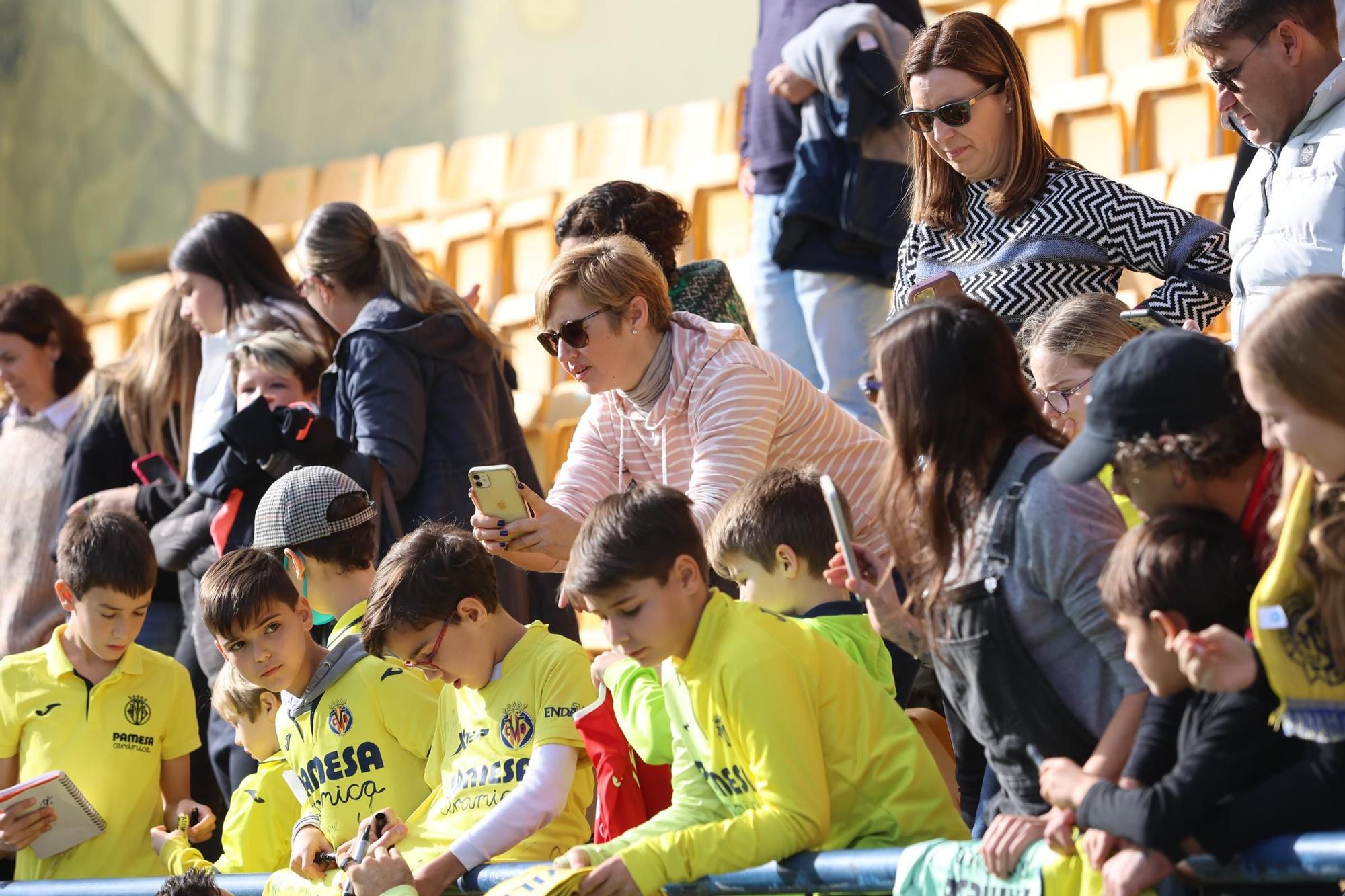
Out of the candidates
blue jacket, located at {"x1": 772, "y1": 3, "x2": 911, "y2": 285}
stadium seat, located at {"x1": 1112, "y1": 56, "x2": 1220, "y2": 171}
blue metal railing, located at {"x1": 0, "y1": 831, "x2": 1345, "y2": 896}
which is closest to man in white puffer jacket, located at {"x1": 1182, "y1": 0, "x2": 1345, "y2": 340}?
blue metal railing, located at {"x1": 0, "y1": 831, "x2": 1345, "y2": 896}

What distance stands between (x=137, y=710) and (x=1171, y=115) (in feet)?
16.1

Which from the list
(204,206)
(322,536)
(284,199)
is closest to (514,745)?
(322,536)

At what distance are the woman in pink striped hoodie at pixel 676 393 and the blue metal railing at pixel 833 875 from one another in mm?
770

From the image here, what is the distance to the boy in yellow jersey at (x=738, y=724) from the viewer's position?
2391 mm

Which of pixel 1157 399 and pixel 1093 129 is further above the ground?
pixel 1093 129

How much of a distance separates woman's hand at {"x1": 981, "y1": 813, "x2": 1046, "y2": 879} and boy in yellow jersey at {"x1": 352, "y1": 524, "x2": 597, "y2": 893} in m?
0.93

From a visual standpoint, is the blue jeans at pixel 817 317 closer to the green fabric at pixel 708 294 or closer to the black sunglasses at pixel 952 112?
the green fabric at pixel 708 294

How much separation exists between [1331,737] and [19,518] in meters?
4.14

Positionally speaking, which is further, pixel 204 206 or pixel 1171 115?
pixel 204 206

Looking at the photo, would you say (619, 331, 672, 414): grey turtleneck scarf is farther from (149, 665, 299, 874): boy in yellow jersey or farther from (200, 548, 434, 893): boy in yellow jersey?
(149, 665, 299, 874): boy in yellow jersey

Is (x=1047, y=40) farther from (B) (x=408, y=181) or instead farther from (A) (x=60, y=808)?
(A) (x=60, y=808)

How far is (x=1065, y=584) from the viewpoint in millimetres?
2129

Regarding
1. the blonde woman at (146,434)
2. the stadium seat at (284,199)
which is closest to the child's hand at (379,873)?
the blonde woman at (146,434)

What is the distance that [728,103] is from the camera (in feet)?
32.9
